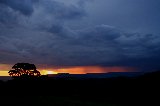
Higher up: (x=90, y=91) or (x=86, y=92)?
(x=90, y=91)

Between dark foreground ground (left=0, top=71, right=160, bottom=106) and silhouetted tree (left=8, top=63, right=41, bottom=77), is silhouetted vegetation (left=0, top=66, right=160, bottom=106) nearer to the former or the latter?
dark foreground ground (left=0, top=71, right=160, bottom=106)

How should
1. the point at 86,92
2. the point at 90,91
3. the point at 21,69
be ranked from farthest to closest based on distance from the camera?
the point at 21,69 < the point at 86,92 < the point at 90,91

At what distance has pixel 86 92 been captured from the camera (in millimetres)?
39188

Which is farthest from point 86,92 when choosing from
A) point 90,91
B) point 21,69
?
point 21,69

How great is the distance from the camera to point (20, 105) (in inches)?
1122

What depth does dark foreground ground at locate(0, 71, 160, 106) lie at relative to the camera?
30516 millimetres

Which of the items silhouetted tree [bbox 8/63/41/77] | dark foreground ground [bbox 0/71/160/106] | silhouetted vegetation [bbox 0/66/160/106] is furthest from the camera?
silhouetted tree [bbox 8/63/41/77]

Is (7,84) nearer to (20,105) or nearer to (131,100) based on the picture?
(20,105)

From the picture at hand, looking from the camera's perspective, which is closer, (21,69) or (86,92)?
(86,92)

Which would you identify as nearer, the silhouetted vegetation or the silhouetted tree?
the silhouetted vegetation

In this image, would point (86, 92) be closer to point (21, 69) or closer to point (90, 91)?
point (90, 91)

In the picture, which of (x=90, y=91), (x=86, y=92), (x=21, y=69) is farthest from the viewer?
(x=21, y=69)

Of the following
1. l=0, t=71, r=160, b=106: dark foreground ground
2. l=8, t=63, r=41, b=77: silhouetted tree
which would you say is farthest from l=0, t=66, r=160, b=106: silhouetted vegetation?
l=8, t=63, r=41, b=77: silhouetted tree

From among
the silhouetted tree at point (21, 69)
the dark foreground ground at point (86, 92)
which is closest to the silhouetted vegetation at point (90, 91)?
the dark foreground ground at point (86, 92)
